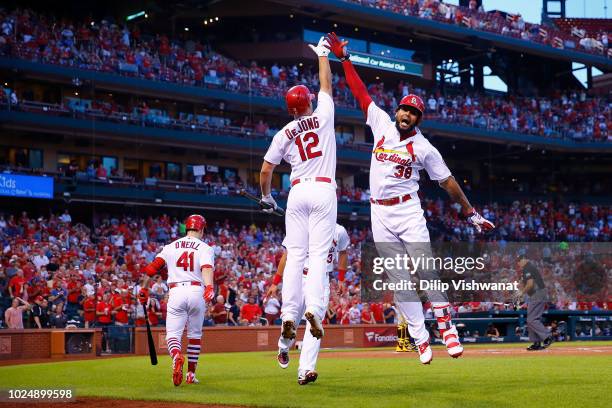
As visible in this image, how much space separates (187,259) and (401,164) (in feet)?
10.7

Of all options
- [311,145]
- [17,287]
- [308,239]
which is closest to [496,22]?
[17,287]

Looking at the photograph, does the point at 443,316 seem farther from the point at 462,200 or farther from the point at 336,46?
the point at 336,46

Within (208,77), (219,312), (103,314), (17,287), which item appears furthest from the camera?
(208,77)

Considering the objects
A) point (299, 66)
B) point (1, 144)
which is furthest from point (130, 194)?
point (299, 66)

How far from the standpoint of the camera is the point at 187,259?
11438 mm

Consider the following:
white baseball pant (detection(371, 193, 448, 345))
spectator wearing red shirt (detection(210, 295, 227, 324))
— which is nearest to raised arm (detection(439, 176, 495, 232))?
white baseball pant (detection(371, 193, 448, 345))

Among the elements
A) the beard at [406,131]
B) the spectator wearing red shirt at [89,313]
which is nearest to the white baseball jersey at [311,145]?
the beard at [406,131]

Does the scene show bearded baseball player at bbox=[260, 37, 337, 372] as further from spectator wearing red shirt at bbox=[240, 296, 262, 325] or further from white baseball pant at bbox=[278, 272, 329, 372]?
spectator wearing red shirt at bbox=[240, 296, 262, 325]

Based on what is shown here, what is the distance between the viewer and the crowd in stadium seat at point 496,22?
46.7 metres

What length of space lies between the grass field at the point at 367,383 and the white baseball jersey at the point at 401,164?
217 centimetres

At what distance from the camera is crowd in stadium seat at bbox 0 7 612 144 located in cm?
3544

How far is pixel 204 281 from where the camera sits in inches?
446

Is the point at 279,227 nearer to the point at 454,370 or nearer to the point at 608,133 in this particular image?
the point at 608,133

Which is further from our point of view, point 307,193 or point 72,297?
point 72,297
